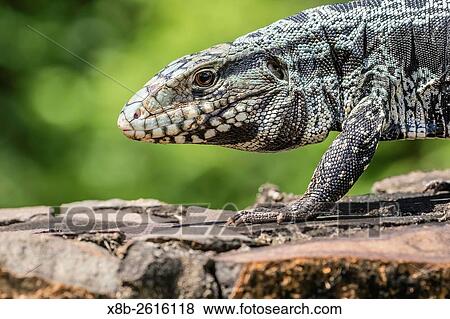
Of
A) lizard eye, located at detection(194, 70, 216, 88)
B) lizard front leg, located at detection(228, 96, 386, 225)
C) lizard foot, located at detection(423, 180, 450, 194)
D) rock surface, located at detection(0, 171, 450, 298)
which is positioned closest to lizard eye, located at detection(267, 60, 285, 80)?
lizard eye, located at detection(194, 70, 216, 88)

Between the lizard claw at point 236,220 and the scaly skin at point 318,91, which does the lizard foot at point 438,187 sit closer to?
the scaly skin at point 318,91

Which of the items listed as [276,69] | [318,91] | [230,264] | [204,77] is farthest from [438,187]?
[230,264]

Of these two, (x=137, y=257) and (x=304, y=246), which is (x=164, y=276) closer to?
(x=137, y=257)

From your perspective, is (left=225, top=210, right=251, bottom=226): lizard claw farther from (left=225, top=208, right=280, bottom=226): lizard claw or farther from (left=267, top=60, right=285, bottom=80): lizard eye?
(left=267, top=60, right=285, bottom=80): lizard eye

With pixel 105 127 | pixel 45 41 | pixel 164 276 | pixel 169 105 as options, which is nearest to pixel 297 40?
pixel 169 105

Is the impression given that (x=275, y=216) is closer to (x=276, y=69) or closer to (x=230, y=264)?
(x=230, y=264)

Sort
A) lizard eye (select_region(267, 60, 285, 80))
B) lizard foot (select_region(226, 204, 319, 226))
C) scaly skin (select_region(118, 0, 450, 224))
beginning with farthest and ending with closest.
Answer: lizard eye (select_region(267, 60, 285, 80))
scaly skin (select_region(118, 0, 450, 224))
lizard foot (select_region(226, 204, 319, 226))
